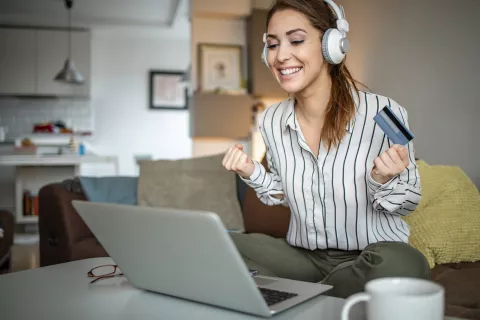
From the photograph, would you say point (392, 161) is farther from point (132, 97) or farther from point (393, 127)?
point (132, 97)

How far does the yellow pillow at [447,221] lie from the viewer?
1.82 meters

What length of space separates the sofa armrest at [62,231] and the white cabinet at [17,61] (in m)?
5.18

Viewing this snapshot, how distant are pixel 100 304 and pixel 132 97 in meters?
7.19

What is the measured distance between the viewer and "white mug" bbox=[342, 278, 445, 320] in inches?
23.3

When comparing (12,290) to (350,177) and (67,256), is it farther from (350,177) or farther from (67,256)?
(67,256)

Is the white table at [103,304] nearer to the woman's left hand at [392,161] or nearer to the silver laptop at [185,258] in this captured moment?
the silver laptop at [185,258]

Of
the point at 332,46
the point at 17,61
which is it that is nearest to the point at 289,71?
the point at 332,46

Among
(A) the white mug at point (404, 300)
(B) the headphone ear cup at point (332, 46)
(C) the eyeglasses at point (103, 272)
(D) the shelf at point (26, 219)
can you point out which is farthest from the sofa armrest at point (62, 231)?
(D) the shelf at point (26, 219)

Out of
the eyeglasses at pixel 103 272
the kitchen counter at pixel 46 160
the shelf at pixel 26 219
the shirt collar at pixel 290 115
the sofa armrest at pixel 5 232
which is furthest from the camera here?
the shelf at pixel 26 219

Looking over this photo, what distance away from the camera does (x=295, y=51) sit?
4.53ft

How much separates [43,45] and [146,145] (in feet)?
6.63

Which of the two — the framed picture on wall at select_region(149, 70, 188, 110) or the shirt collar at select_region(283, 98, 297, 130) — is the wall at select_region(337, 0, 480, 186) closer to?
the shirt collar at select_region(283, 98, 297, 130)

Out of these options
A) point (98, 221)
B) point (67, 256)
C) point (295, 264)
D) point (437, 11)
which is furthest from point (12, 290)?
point (437, 11)

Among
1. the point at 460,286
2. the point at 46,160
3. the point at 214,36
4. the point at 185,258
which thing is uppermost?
the point at 214,36
